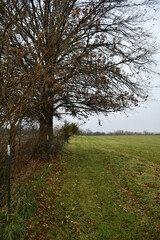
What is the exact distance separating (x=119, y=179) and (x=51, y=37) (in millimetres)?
6305

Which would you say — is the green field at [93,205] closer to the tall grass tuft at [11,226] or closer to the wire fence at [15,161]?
the tall grass tuft at [11,226]

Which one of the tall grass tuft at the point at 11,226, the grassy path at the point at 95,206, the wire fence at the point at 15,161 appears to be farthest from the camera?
the wire fence at the point at 15,161

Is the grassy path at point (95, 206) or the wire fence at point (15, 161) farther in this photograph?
the wire fence at point (15, 161)

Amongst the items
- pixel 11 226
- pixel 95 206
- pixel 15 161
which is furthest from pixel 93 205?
pixel 15 161

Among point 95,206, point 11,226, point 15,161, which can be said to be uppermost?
point 15,161

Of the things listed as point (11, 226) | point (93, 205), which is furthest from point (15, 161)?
point (93, 205)

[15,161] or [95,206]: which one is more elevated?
[15,161]

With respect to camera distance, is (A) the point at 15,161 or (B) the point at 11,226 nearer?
(B) the point at 11,226

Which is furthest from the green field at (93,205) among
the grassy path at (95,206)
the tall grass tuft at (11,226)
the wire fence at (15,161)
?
the wire fence at (15,161)

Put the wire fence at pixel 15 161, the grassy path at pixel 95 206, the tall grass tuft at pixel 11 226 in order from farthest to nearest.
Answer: the wire fence at pixel 15 161 < the grassy path at pixel 95 206 < the tall grass tuft at pixel 11 226

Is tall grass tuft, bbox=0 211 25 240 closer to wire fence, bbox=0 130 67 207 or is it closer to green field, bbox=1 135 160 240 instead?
green field, bbox=1 135 160 240

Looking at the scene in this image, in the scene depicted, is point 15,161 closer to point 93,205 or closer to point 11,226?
point 11,226

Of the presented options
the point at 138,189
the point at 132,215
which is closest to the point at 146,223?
the point at 132,215

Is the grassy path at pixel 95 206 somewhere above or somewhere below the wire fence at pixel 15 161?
below
